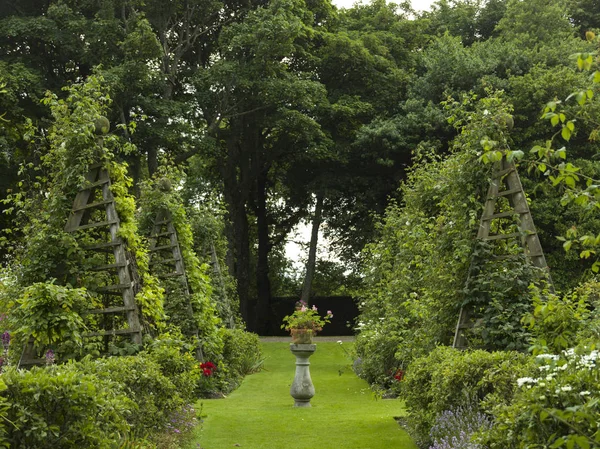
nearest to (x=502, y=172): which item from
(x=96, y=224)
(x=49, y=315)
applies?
(x=96, y=224)

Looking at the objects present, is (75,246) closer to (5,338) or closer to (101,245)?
(101,245)

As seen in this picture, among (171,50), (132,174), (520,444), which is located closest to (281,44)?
(171,50)

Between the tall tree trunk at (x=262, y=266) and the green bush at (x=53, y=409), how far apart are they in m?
23.3

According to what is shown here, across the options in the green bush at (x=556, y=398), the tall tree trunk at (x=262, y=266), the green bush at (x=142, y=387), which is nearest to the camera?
the green bush at (x=556, y=398)

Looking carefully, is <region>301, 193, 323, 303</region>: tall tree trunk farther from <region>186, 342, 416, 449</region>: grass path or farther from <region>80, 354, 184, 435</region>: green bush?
<region>80, 354, 184, 435</region>: green bush

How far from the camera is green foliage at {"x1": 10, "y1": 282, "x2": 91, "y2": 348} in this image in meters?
7.02

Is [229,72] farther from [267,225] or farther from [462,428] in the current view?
[462,428]

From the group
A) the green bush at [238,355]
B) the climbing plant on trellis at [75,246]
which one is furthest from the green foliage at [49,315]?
the green bush at [238,355]

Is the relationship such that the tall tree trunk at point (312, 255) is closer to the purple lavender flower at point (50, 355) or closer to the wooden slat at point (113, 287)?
the wooden slat at point (113, 287)

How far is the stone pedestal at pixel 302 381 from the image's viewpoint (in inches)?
418

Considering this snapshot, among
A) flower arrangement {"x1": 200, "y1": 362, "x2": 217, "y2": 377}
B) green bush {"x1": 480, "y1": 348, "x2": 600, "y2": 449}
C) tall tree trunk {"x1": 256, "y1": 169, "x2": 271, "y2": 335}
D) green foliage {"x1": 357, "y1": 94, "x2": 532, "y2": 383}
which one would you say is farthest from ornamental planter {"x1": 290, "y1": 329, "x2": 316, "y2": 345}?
tall tree trunk {"x1": 256, "y1": 169, "x2": 271, "y2": 335}

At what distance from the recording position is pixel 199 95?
72.9 ft

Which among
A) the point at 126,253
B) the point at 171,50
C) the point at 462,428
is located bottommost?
the point at 462,428

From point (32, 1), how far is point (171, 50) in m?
4.26
